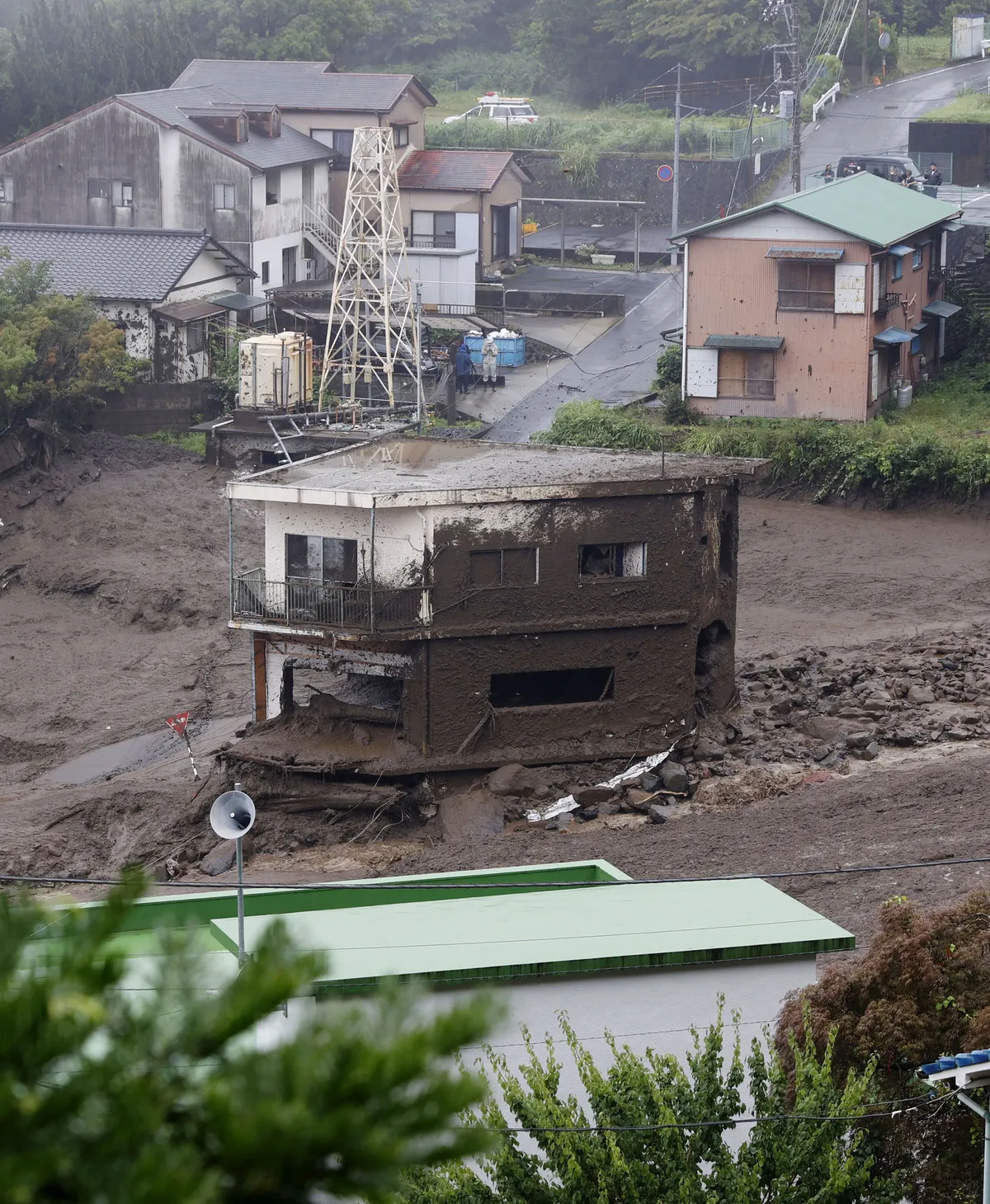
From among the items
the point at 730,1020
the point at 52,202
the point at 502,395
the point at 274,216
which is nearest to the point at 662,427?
the point at 502,395

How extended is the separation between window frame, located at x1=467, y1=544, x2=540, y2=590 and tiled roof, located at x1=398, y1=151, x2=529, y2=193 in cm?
3068

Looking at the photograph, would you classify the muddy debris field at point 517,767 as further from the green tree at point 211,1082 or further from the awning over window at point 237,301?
the green tree at point 211,1082

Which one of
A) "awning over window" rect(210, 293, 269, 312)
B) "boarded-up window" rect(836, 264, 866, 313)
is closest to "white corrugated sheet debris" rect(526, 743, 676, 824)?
"boarded-up window" rect(836, 264, 866, 313)

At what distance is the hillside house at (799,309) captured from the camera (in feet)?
135

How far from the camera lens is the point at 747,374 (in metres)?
42.2

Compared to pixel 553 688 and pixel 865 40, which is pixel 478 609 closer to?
pixel 553 688

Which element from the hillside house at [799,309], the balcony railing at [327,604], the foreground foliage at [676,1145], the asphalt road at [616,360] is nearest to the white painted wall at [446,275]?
the asphalt road at [616,360]

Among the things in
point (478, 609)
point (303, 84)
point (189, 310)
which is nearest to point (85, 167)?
point (189, 310)

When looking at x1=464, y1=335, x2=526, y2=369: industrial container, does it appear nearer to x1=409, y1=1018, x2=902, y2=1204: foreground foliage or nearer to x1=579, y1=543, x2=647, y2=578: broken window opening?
x1=579, y1=543, x2=647, y2=578: broken window opening

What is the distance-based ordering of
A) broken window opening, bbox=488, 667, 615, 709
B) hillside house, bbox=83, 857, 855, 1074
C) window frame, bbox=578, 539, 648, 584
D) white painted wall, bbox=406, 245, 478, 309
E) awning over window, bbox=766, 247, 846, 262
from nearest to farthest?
hillside house, bbox=83, 857, 855, 1074 → window frame, bbox=578, 539, 648, 584 → broken window opening, bbox=488, 667, 615, 709 → awning over window, bbox=766, 247, 846, 262 → white painted wall, bbox=406, 245, 478, 309

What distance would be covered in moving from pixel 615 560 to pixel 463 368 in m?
21.0

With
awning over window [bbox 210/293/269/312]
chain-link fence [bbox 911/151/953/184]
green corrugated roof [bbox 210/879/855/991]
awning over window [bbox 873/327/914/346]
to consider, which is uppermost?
chain-link fence [bbox 911/151/953/184]

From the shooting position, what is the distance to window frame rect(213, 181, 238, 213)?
164ft

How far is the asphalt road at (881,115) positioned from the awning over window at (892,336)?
15215 millimetres
